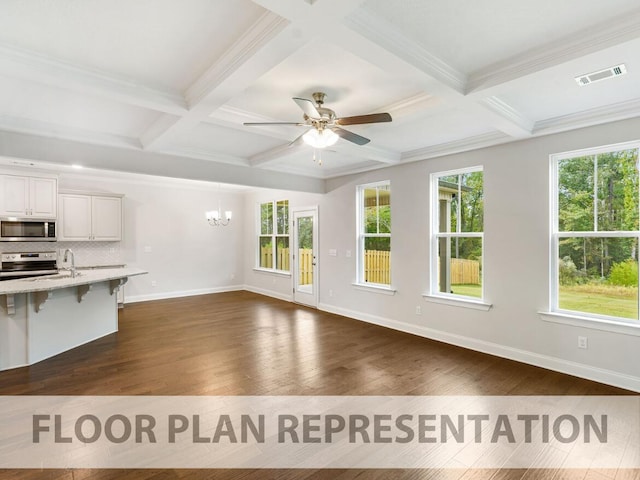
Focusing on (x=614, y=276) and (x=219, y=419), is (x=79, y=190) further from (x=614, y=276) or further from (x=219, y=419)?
(x=614, y=276)

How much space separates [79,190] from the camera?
6.41 metres

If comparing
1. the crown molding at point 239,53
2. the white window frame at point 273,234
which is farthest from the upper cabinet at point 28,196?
the crown molding at point 239,53

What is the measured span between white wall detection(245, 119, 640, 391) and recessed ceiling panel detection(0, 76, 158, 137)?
11.8 ft

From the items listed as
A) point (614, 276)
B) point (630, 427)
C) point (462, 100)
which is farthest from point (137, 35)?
point (614, 276)

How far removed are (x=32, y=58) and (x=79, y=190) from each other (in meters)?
4.98

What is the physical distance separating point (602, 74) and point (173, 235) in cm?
791

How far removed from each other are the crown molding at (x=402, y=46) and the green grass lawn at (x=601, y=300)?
103 inches

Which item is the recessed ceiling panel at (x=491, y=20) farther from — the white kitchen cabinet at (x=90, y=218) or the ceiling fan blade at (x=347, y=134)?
the white kitchen cabinet at (x=90, y=218)

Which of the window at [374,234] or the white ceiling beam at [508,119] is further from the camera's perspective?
the window at [374,234]

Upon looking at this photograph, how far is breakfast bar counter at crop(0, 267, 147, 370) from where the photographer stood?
12.1ft

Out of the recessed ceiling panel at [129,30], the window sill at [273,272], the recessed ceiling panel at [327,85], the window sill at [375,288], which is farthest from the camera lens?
the window sill at [273,272]

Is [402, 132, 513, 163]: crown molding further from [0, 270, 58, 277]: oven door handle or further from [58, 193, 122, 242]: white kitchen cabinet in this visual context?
[0, 270, 58, 277]: oven door handle

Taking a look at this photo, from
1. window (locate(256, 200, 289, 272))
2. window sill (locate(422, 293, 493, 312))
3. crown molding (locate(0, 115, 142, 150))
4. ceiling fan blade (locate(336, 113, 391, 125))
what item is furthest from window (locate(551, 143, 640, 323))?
window (locate(256, 200, 289, 272))

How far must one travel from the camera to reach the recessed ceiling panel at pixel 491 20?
1.82 m
